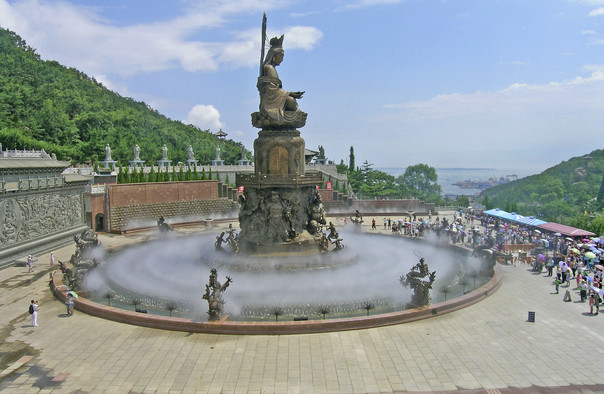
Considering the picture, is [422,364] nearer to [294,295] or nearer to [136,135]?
[294,295]

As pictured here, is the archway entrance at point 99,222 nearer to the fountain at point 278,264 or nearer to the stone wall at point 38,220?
the stone wall at point 38,220

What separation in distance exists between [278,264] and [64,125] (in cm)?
5264

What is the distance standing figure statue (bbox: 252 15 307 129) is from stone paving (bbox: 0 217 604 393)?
1317 centimetres

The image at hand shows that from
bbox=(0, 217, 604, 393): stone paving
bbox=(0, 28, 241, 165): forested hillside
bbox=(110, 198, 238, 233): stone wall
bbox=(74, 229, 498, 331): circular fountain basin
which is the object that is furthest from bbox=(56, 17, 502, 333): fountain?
bbox=(0, 28, 241, 165): forested hillside

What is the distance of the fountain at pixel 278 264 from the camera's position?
18016 millimetres

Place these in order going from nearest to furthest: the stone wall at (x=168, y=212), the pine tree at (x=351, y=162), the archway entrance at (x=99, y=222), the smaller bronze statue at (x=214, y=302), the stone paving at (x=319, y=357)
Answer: the stone paving at (x=319, y=357)
the smaller bronze statue at (x=214, y=302)
the archway entrance at (x=99, y=222)
the stone wall at (x=168, y=212)
the pine tree at (x=351, y=162)

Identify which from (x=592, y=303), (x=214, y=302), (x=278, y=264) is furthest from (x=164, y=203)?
(x=592, y=303)

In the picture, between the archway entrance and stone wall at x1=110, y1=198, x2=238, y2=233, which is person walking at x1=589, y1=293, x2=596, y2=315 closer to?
stone wall at x1=110, y1=198, x2=238, y2=233

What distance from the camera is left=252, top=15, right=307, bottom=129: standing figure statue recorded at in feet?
82.3

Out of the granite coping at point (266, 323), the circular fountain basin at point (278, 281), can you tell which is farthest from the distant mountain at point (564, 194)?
the granite coping at point (266, 323)

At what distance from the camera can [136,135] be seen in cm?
8175

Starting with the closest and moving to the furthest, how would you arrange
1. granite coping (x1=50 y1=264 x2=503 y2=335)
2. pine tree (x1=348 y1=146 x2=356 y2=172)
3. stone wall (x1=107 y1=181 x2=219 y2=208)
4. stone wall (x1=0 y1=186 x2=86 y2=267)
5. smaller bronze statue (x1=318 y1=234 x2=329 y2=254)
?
granite coping (x1=50 y1=264 x2=503 y2=335), smaller bronze statue (x1=318 y1=234 x2=329 y2=254), stone wall (x1=0 y1=186 x2=86 y2=267), stone wall (x1=107 y1=181 x2=219 y2=208), pine tree (x1=348 y1=146 x2=356 y2=172)

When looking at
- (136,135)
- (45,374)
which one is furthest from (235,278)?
(136,135)

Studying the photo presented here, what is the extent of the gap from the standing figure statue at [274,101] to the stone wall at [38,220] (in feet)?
54.4
